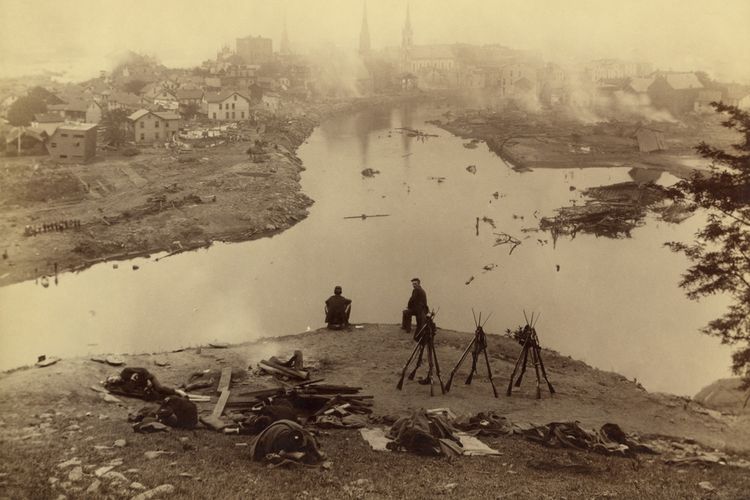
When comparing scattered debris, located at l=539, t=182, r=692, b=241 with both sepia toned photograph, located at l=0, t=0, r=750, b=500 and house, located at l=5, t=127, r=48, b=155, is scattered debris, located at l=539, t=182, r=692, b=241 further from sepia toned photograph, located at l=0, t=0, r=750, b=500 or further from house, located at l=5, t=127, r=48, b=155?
house, located at l=5, t=127, r=48, b=155

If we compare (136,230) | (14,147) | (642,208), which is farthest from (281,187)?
(642,208)

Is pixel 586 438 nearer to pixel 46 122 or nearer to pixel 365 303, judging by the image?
pixel 365 303

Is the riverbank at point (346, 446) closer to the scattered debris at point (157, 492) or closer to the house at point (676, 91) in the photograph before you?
the scattered debris at point (157, 492)

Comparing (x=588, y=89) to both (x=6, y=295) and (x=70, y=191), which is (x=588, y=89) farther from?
(x=6, y=295)

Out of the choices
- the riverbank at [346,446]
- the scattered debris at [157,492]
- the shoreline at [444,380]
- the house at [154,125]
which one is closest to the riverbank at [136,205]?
the house at [154,125]

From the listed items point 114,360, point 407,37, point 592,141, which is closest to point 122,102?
point 592,141
